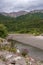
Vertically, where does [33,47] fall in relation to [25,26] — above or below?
above

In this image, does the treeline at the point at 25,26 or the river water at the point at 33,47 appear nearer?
the river water at the point at 33,47

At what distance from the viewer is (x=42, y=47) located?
27.8 meters

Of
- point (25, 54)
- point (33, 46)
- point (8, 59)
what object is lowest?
point (33, 46)

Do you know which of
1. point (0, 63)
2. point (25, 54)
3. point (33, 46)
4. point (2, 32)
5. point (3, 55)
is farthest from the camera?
point (2, 32)

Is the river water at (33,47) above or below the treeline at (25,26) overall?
above

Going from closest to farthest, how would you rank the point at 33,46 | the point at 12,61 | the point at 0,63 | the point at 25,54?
the point at 0,63, the point at 12,61, the point at 25,54, the point at 33,46

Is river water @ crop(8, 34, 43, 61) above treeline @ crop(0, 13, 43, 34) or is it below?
above

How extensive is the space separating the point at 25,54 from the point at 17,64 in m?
4.90

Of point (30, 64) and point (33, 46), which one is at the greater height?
point (30, 64)

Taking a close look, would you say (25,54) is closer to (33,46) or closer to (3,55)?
(3,55)

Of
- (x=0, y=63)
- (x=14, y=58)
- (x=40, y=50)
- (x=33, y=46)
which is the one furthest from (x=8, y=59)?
(x=33, y=46)

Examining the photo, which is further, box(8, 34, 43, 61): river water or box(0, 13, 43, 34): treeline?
box(0, 13, 43, 34): treeline

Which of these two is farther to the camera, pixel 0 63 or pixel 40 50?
pixel 40 50

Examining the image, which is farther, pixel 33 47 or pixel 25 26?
pixel 25 26
